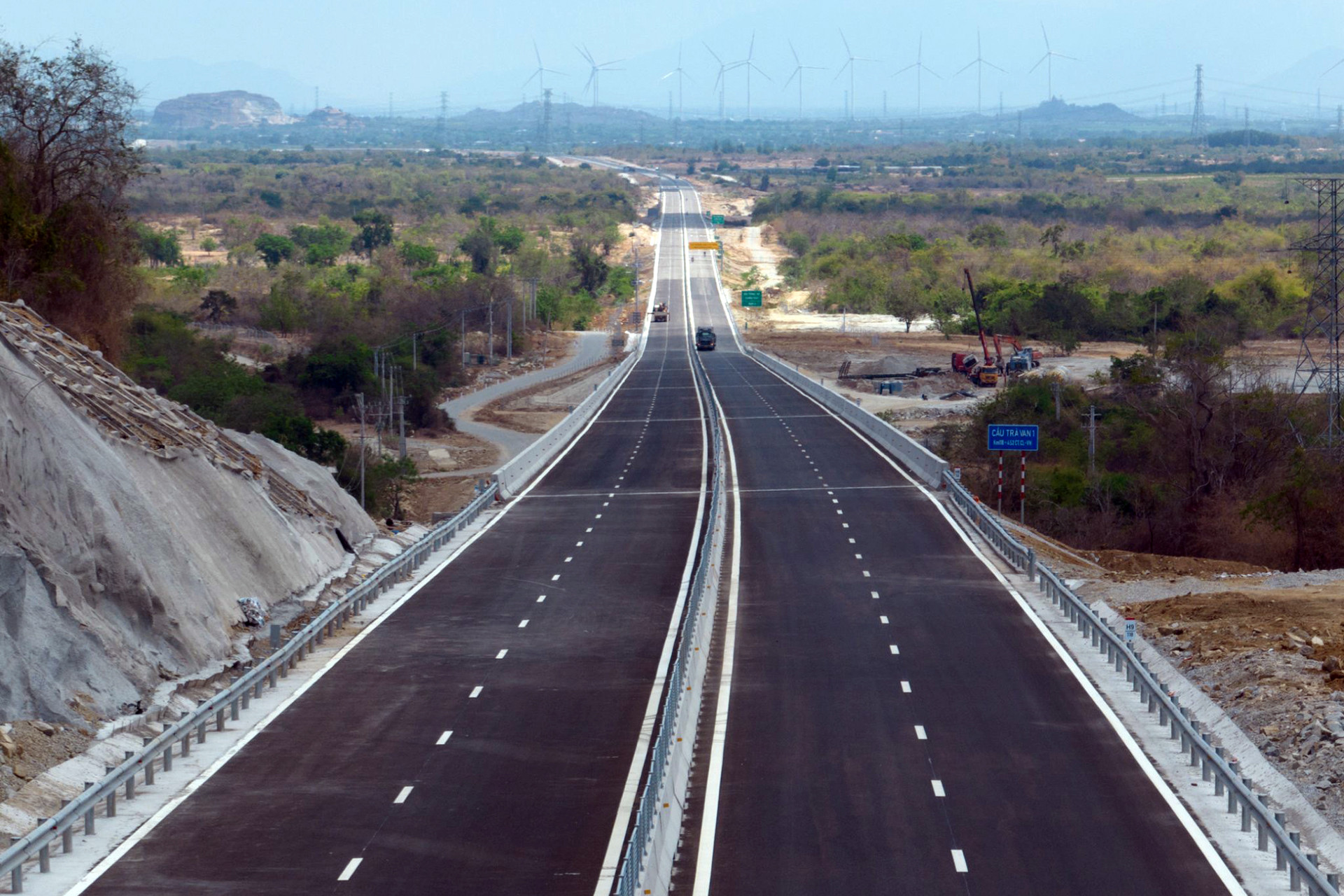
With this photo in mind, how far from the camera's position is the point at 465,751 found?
22594 millimetres

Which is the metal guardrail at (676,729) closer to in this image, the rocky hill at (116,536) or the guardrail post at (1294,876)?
the guardrail post at (1294,876)

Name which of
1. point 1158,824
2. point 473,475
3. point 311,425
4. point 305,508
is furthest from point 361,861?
point 473,475

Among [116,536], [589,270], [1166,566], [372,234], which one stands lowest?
[1166,566]

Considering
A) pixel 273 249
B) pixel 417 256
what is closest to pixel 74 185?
pixel 417 256

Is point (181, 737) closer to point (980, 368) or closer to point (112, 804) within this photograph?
point (112, 804)

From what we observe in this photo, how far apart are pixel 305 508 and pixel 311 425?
69.1 ft

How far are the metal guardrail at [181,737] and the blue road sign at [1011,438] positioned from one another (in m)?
20.0

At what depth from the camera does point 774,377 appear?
97.1m

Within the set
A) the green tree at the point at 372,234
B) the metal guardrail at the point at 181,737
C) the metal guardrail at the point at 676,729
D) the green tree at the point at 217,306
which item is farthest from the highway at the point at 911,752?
the green tree at the point at 372,234

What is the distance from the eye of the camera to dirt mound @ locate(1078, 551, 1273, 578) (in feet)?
138

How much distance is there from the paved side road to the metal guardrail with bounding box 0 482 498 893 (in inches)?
1179

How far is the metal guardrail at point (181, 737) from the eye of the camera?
1736 centimetres

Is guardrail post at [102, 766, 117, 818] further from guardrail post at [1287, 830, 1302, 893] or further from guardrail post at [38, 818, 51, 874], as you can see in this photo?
guardrail post at [1287, 830, 1302, 893]

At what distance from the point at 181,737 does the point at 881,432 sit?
44.8m
